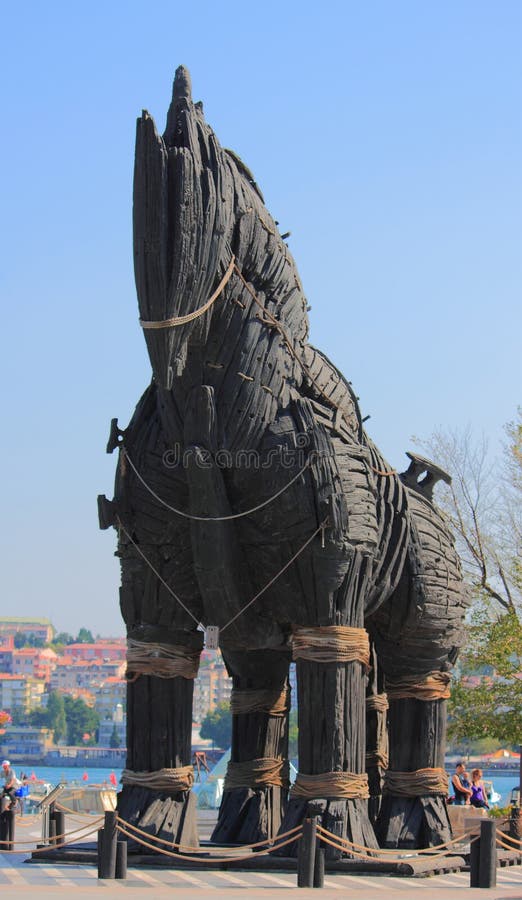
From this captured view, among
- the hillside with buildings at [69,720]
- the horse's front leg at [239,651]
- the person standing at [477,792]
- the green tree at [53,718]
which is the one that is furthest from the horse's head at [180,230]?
the green tree at [53,718]

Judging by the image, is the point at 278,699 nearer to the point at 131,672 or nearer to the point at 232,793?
the point at 232,793

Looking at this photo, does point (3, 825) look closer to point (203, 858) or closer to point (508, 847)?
point (203, 858)

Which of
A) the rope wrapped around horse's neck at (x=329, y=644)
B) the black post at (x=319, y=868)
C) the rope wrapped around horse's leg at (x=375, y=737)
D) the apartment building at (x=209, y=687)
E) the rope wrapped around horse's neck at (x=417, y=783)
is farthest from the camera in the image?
the apartment building at (x=209, y=687)

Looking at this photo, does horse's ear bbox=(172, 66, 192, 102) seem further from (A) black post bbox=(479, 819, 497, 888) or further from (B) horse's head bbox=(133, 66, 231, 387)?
(A) black post bbox=(479, 819, 497, 888)

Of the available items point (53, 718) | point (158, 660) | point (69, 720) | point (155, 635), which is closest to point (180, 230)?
point (155, 635)

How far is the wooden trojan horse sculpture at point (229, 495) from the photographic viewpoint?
1117 cm

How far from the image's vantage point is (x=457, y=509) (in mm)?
24656

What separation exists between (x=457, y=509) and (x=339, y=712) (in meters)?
13.3

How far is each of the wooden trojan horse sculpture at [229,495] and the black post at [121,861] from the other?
2.55ft

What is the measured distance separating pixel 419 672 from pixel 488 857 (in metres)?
2.54

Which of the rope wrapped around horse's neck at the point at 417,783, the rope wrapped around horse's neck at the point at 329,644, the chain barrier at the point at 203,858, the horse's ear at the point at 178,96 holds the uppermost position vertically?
the horse's ear at the point at 178,96

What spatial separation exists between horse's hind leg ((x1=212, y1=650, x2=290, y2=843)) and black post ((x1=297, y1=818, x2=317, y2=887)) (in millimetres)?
2587

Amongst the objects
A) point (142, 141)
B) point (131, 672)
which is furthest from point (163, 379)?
point (131, 672)

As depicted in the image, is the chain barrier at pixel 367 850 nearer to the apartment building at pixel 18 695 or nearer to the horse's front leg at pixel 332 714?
the horse's front leg at pixel 332 714
